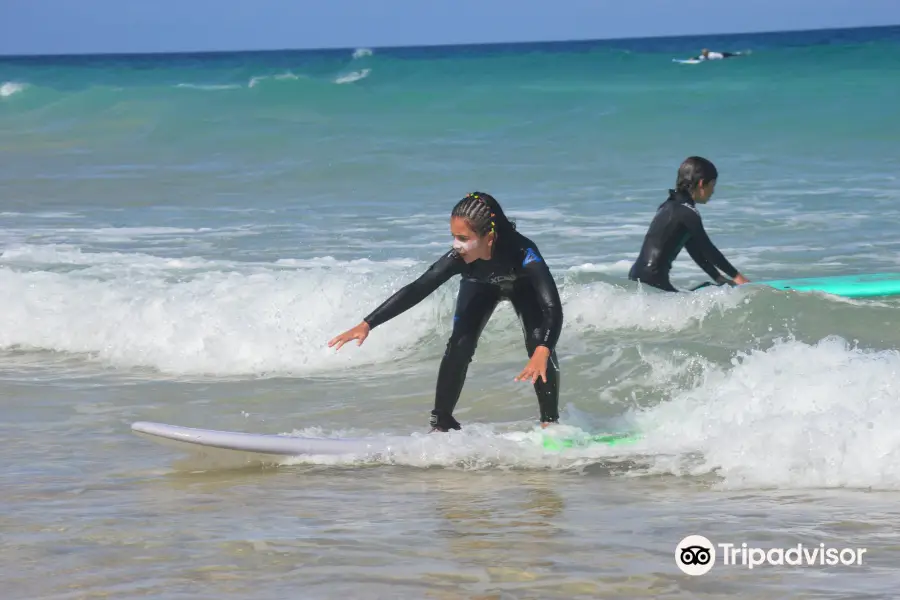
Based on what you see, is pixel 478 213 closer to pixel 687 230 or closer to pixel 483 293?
pixel 483 293

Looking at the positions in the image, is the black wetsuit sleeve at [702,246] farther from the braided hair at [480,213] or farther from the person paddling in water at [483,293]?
the braided hair at [480,213]

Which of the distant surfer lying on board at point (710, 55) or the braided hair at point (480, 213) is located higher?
the distant surfer lying on board at point (710, 55)

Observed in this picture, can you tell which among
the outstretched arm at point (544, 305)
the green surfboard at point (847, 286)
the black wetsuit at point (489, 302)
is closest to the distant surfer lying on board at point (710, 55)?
the green surfboard at point (847, 286)

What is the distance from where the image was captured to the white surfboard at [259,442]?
19.1ft

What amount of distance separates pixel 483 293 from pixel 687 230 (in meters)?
2.82

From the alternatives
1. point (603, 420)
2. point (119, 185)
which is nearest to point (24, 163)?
point (119, 185)

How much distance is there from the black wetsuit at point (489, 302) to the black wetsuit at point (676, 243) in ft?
8.14

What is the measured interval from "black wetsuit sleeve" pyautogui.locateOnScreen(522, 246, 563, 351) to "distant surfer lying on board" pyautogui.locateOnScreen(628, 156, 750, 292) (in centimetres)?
264

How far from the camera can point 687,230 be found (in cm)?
825

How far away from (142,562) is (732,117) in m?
26.9

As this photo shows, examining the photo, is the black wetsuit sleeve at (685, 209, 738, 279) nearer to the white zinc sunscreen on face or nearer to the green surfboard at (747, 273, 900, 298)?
the green surfboard at (747, 273, 900, 298)

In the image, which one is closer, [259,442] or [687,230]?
[259,442]

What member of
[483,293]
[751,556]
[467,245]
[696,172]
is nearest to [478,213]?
[467,245]

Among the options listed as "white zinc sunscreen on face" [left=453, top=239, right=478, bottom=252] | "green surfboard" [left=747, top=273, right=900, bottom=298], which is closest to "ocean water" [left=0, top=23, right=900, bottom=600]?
"green surfboard" [left=747, top=273, right=900, bottom=298]
